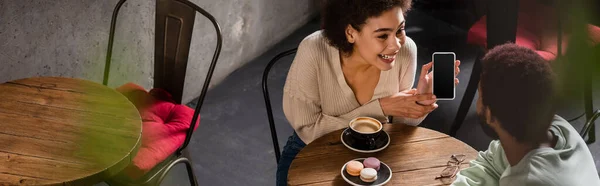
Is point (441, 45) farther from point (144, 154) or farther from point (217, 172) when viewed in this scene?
point (144, 154)

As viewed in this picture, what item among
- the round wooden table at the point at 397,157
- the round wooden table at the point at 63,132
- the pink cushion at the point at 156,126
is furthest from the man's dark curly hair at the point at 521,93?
the pink cushion at the point at 156,126

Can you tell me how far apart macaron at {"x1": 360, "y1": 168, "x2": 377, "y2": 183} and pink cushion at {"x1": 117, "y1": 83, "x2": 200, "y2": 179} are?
0.87 metres

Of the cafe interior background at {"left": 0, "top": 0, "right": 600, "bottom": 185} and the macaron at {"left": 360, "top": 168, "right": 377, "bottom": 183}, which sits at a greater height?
the macaron at {"left": 360, "top": 168, "right": 377, "bottom": 183}

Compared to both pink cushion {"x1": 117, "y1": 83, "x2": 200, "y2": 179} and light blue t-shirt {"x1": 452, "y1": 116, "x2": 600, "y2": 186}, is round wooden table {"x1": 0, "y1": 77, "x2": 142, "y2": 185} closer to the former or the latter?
pink cushion {"x1": 117, "y1": 83, "x2": 200, "y2": 179}

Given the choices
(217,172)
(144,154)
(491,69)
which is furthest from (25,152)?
(491,69)

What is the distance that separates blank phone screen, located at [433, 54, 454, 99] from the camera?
1.92m

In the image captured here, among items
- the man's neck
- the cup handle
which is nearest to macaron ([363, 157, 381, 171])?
the cup handle


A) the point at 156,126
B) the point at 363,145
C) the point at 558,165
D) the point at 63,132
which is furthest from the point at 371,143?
the point at 558,165

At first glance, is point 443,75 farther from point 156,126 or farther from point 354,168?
point 156,126

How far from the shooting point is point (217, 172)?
3.31m

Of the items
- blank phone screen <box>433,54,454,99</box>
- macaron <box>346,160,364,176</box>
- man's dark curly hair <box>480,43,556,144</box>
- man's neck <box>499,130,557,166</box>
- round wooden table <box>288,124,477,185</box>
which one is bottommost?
round wooden table <box>288,124,477,185</box>

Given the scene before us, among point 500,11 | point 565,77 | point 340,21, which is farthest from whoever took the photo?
point 500,11

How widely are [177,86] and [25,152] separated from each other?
80cm

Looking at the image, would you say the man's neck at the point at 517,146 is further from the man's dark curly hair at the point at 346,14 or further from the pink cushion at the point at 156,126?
the pink cushion at the point at 156,126
